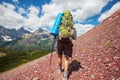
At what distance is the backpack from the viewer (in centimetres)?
1083

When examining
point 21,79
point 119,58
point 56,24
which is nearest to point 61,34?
point 56,24

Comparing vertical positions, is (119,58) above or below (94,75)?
above

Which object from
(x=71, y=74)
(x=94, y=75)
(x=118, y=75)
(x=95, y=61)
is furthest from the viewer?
(x=95, y=61)

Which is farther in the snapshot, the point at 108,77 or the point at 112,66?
the point at 112,66

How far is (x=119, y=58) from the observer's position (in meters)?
12.8

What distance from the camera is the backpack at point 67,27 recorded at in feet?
35.5

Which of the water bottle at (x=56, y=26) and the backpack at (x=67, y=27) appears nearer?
the backpack at (x=67, y=27)

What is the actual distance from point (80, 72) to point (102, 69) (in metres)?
1.59

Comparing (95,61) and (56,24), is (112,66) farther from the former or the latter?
(56,24)

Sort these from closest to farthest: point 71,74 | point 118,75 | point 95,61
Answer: point 118,75 → point 71,74 → point 95,61

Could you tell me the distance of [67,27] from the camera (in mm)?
10961

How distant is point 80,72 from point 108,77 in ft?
8.05

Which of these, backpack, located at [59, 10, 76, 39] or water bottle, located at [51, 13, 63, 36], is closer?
backpack, located at [59, 10, 76, 39]

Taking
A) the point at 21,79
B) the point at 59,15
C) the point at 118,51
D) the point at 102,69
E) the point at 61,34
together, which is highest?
the point at 59,15
